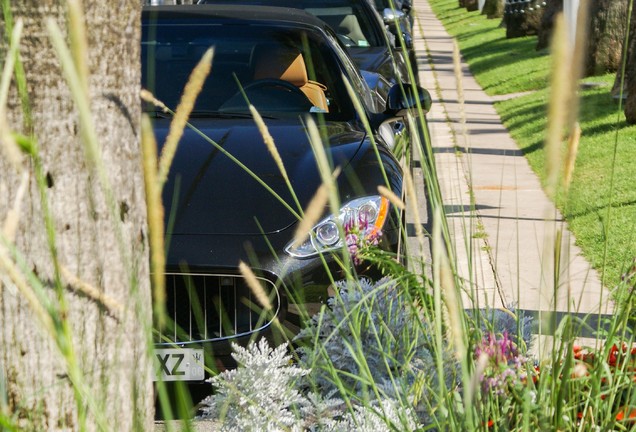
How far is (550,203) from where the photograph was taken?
1.92m

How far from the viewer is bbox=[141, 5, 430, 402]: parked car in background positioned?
13.5ft

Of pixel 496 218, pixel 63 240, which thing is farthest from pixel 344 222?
pixel 496 218

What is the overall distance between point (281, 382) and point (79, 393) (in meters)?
1.63

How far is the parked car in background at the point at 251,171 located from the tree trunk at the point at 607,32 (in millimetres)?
10853

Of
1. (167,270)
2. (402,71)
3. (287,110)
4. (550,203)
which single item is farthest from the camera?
(402,71)

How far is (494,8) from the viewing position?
1363 inches

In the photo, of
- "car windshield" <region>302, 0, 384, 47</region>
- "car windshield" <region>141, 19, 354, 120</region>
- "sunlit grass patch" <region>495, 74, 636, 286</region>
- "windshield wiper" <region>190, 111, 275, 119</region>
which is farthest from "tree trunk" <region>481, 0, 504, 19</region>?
"windshield wiper" <region>190, 111, 275, 119</region>

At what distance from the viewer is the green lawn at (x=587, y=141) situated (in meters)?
6.07

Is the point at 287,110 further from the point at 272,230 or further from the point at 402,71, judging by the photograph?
the point at 402,71

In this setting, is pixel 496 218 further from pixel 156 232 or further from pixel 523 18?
pixel 523 18

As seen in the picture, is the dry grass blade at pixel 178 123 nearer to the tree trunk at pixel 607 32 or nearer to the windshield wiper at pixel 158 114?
the windshield wiper at pixel 158 114

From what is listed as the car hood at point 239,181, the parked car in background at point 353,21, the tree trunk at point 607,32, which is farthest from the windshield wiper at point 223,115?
the tree trunk at point 607,32

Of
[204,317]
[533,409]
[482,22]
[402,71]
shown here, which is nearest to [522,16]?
[482,22]

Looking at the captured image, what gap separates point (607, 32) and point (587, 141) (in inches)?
205
